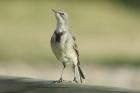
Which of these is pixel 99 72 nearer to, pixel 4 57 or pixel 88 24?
pixel 4 57

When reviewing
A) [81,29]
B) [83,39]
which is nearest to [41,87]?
[83,39]

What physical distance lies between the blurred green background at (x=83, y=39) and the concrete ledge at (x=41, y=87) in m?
8.46

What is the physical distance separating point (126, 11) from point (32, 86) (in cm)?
1861

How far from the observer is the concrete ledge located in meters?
6.30

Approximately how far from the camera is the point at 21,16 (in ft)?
78.8

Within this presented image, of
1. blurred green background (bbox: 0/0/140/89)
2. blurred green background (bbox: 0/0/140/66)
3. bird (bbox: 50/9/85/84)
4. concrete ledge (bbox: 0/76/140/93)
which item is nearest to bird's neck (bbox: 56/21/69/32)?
bird (bbox: 50/9/85/84)

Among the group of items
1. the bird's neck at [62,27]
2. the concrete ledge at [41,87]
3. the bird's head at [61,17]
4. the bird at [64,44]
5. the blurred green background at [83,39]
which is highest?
the blurred green background at [83,39]

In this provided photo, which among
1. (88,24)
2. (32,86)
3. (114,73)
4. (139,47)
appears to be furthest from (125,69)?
(32,86)

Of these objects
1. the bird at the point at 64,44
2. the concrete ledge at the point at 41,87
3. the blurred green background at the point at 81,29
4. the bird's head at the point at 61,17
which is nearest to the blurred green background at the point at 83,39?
the blurred green background at the point at 81,29

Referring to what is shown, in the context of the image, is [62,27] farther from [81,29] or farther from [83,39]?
[81,29]

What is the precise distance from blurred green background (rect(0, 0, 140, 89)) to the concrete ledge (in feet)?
27.7

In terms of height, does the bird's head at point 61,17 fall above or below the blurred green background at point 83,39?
below

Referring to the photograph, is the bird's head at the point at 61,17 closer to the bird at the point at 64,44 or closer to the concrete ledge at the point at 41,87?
the bird at the point at 64,44

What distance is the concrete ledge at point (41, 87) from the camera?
6305 millimetres
